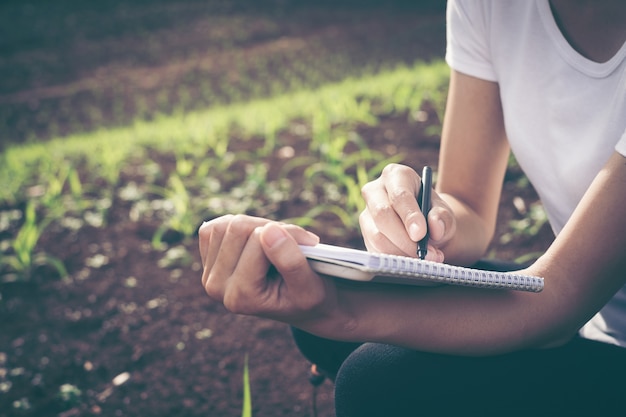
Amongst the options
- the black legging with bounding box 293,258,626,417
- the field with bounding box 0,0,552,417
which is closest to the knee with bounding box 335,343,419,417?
the black legging with bounding box 293,258,626,417

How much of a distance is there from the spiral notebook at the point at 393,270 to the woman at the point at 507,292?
0.03m

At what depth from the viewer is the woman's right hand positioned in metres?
1.08

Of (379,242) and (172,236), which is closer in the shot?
(379,242)

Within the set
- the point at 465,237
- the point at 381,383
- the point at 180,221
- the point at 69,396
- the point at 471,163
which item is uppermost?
the point at 471,163

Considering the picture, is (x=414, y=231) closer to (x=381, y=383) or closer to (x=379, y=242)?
(x=379, y=242)

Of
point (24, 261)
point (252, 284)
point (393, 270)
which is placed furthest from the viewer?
point (24, 261)

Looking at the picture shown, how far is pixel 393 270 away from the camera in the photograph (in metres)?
0.81

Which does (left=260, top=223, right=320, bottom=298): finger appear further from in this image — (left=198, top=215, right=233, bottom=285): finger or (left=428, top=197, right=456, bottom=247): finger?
(left=428, top=197, right=456, bottom=247): finger

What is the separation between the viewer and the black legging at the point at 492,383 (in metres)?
1.03

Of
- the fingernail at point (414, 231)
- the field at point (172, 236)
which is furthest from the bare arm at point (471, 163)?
the field at point (172, 236)

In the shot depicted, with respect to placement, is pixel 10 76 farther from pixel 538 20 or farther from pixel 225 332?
pixel 538 20

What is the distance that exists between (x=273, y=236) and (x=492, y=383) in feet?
1.64

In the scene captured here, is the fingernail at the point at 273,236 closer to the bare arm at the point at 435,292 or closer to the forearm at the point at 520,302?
the bare arm at the point at 435,292

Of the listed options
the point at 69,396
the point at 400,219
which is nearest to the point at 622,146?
the point at 400,219
